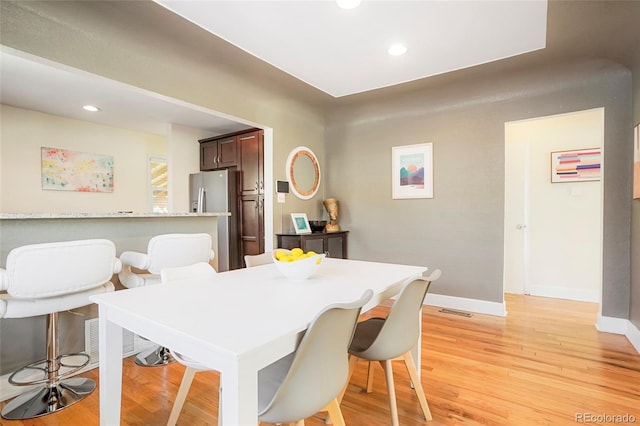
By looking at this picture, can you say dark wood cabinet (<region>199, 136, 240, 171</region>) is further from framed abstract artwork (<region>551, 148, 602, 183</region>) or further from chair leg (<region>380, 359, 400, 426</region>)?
framed abstract artwork (<region>551, 148, 602, 183</region>)

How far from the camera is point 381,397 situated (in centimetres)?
189

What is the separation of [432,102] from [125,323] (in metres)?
3.57

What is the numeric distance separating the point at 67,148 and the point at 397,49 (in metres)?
4.45

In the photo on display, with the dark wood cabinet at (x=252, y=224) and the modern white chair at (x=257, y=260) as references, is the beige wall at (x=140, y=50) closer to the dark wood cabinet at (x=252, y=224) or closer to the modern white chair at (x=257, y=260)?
the dark wood cabinet at (x=252, y=224)

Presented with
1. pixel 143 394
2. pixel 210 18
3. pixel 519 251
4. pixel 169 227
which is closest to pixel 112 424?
pixel 143 394

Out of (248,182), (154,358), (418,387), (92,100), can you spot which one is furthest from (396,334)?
(92,100)

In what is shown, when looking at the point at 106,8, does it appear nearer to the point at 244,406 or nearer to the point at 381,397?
the point at 244,406

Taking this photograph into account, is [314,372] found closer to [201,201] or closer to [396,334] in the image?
[396,334]

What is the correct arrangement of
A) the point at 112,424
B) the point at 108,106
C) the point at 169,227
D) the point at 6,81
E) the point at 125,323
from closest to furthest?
the point at 125,323 < the point at 112,424 < the point at 169,227 < the point at 6,81 < the point at 108,106

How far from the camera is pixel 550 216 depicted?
402cm

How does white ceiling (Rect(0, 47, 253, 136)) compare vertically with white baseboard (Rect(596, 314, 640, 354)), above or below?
above

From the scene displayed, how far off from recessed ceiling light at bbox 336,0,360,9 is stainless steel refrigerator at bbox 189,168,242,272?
8.94ft

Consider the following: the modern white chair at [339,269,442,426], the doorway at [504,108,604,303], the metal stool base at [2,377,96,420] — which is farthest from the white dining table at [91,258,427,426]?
the doorway at [504,108,604,303]

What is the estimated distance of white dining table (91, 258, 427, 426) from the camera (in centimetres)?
82
